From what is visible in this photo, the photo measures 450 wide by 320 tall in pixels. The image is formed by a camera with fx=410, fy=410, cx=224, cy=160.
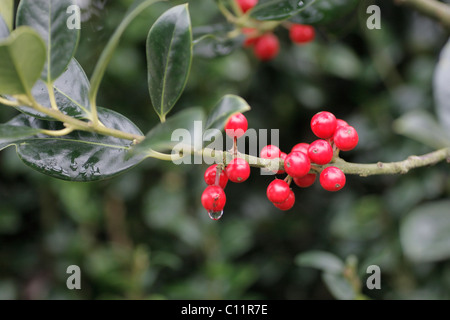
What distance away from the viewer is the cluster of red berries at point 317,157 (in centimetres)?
82

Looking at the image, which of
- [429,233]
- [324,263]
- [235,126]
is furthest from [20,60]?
[324,263]

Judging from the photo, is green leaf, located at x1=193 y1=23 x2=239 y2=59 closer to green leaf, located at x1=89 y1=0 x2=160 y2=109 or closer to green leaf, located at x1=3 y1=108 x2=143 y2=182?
green leaf, located at x1=3 y1=108 x2=143 y2=182

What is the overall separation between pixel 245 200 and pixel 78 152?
1612 millimetres

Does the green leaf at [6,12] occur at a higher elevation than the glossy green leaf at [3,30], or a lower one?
higher

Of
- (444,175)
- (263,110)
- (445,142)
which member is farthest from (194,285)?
(445,142)

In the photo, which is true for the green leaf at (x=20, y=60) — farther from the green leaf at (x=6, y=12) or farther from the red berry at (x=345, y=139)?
the red berry at (x=345, y=139)

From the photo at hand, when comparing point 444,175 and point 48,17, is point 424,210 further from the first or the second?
point 444,175

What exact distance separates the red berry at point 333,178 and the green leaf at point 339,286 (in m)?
0.71

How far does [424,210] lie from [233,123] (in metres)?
0.47

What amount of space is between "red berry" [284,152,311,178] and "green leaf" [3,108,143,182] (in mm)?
317

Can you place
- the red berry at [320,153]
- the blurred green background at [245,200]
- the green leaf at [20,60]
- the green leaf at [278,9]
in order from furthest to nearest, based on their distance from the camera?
the blurred green background at [245,200]
the green leaf at [278,9]
the red berry at [320,153]
the green leaf at [20,60]

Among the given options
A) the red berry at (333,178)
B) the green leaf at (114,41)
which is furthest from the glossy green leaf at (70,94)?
the red berry at (333,178)

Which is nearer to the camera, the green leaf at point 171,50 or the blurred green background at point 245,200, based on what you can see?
the green leaf at point 171,50

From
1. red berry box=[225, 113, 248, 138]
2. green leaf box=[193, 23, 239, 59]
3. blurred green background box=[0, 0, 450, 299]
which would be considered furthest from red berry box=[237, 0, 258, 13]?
red berry box=[225, 113, 248, 138]
